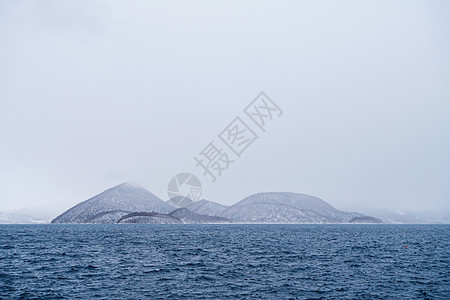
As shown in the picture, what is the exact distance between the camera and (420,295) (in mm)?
43000

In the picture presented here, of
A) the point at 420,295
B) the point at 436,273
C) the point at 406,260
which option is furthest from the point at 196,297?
the point at 406,260

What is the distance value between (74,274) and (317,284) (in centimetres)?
3662

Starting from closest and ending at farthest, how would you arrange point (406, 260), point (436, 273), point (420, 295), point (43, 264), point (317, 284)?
point (420, 295) → point (317, 284) → point (436, 273) → point (43, 264) → point (406, 260)

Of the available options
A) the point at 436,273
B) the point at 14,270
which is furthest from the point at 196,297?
the point at 436,273

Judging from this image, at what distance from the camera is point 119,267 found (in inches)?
2346

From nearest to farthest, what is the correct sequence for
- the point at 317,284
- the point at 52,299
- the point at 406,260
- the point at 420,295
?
the point at 52,299
the point at 420,295
the point at 317,284
the point at 406,260

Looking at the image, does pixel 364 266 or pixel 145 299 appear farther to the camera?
pixel 364 266

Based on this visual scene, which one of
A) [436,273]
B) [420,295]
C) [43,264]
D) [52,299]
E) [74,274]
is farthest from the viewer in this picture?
[43,264]

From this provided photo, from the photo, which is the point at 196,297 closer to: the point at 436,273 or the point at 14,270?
the point at 14,270

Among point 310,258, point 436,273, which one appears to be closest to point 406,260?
point 436,273

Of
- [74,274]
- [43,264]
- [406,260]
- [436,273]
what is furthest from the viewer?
[406,260]

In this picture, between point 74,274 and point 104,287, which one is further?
point 74,274

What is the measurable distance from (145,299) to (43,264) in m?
33.5

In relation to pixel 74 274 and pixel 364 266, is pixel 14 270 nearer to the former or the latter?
pixel 74 274
